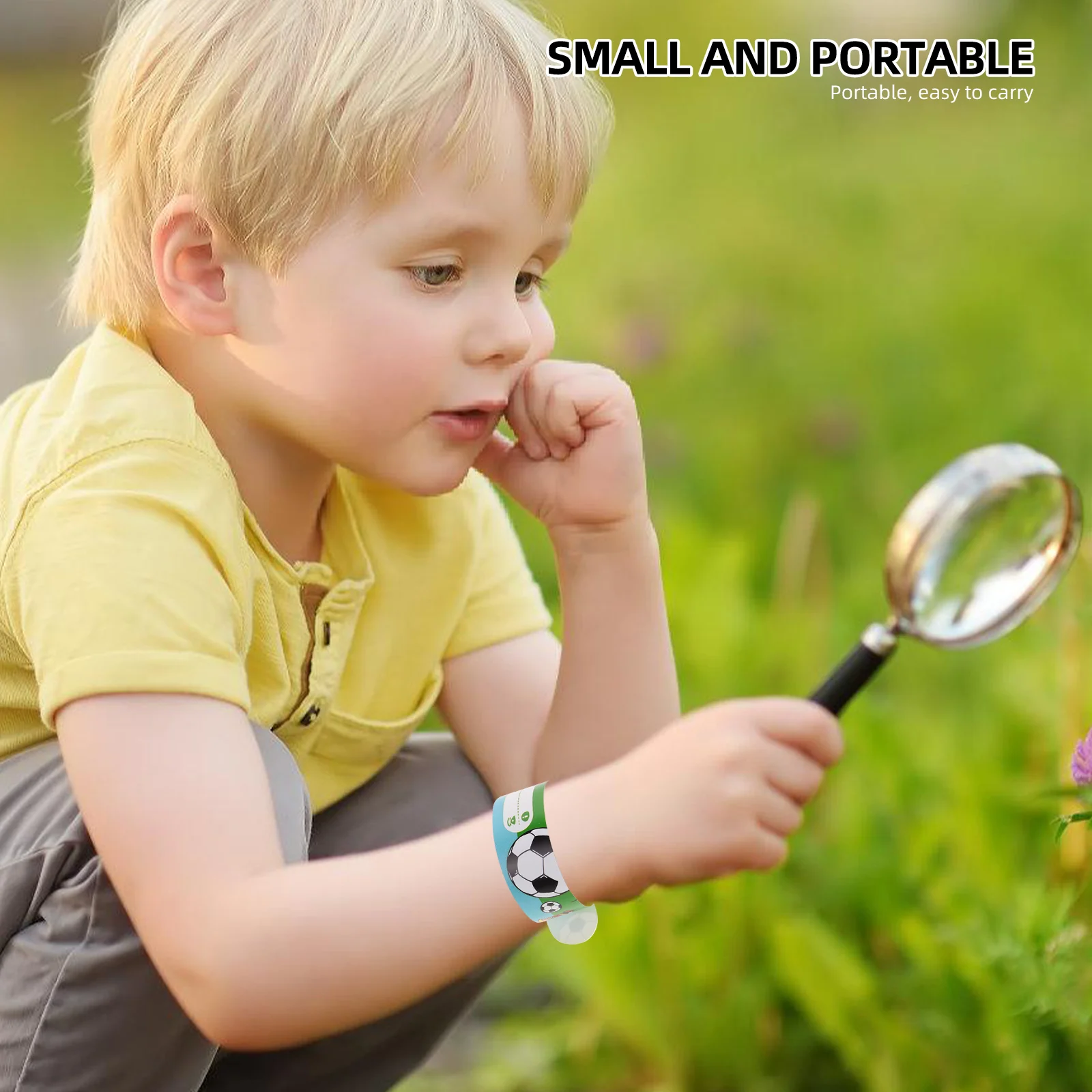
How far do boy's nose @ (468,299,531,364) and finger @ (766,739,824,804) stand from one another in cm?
42

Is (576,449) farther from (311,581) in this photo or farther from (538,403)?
(311,581)

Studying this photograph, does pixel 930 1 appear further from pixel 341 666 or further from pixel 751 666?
pixel 341 666

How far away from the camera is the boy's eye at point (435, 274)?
128cm

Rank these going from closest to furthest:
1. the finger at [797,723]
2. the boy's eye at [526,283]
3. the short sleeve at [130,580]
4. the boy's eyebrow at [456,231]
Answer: the finger at [797,723] → the short sleeve at [130,580] → the boy's eyebrow at [456,231] → the boy's eye at [526,283]

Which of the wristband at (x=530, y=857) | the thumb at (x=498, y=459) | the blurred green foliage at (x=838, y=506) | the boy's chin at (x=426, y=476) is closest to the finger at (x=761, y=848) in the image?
the wristband at (x=530, y=857)

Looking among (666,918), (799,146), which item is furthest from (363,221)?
(799,146)

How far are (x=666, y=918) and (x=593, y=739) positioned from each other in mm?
388

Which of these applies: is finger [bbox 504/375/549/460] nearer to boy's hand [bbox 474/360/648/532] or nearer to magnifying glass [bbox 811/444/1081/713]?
boy's hand [bbox 474/360/648/532]

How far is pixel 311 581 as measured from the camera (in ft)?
4.64

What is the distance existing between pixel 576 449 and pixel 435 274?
0.25 m

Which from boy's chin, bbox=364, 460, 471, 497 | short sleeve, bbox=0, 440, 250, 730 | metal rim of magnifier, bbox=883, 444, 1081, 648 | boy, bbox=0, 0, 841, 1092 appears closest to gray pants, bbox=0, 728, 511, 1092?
boy, bbox=0, 0, 841, 1092

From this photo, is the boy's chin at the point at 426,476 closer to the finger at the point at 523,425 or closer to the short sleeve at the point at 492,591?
the finger at the point at 523,425

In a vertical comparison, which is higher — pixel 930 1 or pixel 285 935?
pixel 930 1

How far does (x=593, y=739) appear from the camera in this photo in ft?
4.98
